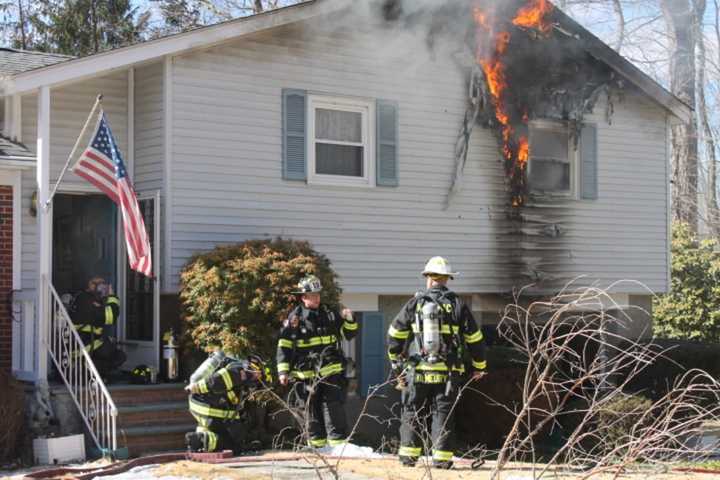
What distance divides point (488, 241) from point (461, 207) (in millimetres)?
683

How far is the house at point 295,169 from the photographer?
12398 millimetres

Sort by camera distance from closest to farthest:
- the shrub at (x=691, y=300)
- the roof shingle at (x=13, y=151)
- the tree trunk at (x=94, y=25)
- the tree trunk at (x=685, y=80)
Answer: the roof shingle at (x=13, y=151) < the shrub at (x=691, y=300) < the tree trunk at (x=685, y=80) < the tree trunk at (x=94, y=25)

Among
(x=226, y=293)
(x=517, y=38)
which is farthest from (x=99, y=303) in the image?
(x=517, y=38)

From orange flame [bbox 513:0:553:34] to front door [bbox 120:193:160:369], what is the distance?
6.15 meters

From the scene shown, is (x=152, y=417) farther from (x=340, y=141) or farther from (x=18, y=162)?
(x=340, y=141)

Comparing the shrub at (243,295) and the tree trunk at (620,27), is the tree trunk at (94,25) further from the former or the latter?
the shrub at (243,295)

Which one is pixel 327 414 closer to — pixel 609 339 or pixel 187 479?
pixel 187 479

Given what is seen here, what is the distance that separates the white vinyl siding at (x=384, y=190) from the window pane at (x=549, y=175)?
1.46ft

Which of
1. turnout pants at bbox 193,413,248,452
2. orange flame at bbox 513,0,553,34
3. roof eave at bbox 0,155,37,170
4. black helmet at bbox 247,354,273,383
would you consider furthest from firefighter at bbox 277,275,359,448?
orange flame at bbox 513,0,553,34

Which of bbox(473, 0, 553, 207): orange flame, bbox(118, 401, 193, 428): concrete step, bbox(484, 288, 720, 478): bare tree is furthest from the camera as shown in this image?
bbox(473, 0, 553, 207): orange flame

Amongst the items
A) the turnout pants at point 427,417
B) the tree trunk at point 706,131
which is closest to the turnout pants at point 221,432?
the turnout pants at point 427,417

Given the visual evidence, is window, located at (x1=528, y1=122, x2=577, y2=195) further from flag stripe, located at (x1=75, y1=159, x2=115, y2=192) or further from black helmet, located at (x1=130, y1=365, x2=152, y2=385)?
flag stripe, located at (x1=75, y1=159, x2=115, y2=192)

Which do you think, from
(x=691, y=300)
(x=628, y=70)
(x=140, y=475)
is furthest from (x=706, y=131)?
(x=140, y=475)

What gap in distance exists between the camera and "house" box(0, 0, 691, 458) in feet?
40.7
